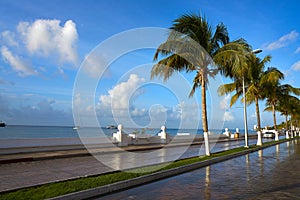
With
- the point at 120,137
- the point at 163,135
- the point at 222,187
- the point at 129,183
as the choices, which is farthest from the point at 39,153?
the point at 163,135

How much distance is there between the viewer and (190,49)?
13383mm

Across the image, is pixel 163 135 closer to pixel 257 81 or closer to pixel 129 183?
pixel 257 81

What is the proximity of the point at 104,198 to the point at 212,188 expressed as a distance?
114 inches

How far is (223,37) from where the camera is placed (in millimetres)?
14680

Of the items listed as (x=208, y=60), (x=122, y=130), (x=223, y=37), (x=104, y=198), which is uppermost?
(x=223, y=37)

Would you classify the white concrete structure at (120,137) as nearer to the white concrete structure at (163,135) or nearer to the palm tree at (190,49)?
the white concrete structure at (163,135)

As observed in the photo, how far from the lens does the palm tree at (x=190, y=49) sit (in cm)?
1327

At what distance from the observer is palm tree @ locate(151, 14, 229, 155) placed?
13273 millimetres

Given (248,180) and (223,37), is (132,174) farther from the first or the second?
(223,37)

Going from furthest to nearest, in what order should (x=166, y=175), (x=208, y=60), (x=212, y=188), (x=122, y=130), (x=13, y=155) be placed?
(x=122, y=130) < (x=208, y=60) < (x=13, y=155) < (x=166, y=175) < (x=212, y=188)

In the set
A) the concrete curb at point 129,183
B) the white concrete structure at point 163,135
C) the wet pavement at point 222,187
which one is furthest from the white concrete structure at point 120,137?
the wet pavement at point 222,187

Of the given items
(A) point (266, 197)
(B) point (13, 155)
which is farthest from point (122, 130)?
(A) point (266, 197)

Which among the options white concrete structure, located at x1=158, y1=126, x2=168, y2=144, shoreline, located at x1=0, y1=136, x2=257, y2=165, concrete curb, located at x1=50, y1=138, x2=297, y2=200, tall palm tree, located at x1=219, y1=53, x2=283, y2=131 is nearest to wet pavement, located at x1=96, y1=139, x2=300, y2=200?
concrete curb, located at x1=50, y1=138, x2=297, y2=200

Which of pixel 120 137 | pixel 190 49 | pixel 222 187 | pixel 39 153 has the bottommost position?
pixel 222 187
